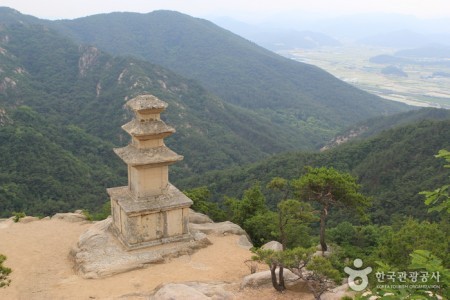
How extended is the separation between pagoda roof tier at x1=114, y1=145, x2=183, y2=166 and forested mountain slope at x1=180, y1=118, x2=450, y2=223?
20400 millimetres

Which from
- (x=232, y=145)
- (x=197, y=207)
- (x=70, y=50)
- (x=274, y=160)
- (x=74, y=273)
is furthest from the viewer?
(x=70, y=50)

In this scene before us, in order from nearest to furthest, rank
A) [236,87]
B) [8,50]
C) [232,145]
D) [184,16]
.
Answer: [232,145]
[8,50]
[236,87]
[184,16]

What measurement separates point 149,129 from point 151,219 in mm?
3424

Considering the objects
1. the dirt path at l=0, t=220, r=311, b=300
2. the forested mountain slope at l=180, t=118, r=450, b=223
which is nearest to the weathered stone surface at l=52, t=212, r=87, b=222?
the dirt path at l=0, t=220, r=311, b=300

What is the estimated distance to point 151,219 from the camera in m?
18.0

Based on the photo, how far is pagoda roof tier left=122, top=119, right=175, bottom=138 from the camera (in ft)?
58.2

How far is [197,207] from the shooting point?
2527 cm

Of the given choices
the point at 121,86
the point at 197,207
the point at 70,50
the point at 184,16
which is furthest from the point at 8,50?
the point at 184,16

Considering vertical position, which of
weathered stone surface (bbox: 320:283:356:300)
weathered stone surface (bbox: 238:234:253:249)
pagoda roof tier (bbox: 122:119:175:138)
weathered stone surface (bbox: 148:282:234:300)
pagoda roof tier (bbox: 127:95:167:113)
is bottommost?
weathered stone surface (bbox: 238:234:253:249)

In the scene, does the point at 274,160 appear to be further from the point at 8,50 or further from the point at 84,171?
the point at 8,50

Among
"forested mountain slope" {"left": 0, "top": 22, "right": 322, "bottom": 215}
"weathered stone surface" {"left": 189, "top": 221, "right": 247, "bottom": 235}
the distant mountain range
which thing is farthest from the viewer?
the distant mountain range

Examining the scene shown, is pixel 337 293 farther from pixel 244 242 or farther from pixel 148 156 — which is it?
pixel 148 156

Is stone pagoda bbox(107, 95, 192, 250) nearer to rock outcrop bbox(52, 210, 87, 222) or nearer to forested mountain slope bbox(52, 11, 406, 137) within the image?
rock outcrop bbox(52, 210, 87, 222)

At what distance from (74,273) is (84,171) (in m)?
34.2
